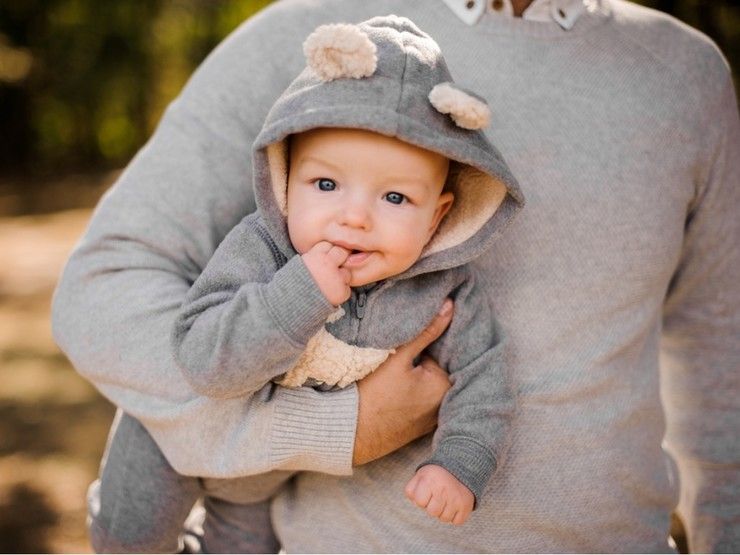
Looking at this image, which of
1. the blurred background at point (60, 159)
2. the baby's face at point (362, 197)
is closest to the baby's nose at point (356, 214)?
the baby's face at point (362, 197)

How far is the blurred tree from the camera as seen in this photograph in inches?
565

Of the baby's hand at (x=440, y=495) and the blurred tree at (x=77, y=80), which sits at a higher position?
the baby's hand at (x=440, y=495)

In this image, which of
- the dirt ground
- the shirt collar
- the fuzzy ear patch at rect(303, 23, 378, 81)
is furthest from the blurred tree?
the fuzzy ear patch at rect(303, 23, 378, 81)

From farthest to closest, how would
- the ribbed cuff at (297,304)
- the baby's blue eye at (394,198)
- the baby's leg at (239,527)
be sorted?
the baby's leg at (239,527)
the baby's blue eye at (394,198)
the ribbed cuff at (297,304)

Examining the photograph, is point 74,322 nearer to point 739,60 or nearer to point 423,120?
point 423,120

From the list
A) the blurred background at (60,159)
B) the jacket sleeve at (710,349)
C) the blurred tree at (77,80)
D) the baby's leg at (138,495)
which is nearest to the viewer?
the baby's leg at (138,495)

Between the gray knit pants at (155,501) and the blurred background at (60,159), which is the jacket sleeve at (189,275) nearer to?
the gray knit pants at (155,501)

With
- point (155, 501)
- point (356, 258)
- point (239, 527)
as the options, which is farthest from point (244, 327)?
point (239, 527)

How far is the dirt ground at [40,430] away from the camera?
155 inches

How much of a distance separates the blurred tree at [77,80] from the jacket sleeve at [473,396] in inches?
539

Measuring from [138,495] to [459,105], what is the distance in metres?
1.04

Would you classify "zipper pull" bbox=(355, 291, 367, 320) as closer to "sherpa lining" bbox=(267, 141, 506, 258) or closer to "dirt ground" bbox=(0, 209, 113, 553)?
"sherpa lining" bbox=(267, 141, 506, 258)

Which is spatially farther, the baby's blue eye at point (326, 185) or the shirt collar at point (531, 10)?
the shirt collar at point (531, 10)

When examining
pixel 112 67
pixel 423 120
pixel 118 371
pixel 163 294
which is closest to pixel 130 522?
pixel 118 371
